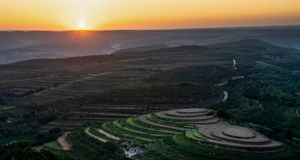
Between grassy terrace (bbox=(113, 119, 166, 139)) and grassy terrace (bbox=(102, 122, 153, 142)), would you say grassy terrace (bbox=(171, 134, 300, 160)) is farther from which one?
grassy terrace (bbox=(102, 122, 153, 142))

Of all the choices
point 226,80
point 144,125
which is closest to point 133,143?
point 144,125

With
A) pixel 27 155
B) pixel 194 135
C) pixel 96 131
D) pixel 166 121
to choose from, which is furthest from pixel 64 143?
pixel 194 135

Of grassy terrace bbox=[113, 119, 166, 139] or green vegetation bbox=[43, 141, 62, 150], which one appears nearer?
grassy terrace bbox=[113, 119, 166, 139]

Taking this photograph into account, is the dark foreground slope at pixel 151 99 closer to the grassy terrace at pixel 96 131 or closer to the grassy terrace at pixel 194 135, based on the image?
the grassy terrace at pixel 96 131

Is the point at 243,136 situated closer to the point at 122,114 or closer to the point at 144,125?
the point at 144,125

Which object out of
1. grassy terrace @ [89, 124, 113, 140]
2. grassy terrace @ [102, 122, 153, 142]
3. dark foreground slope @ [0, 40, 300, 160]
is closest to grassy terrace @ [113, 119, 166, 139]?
grassy terrace @ [102, 122, 153, 142]

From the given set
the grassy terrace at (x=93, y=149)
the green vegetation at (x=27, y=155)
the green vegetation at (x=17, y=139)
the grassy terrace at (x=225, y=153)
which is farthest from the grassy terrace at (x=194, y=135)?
the green vegetation at (x=17, y=139)

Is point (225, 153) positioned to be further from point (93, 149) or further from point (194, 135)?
point (93, 149)

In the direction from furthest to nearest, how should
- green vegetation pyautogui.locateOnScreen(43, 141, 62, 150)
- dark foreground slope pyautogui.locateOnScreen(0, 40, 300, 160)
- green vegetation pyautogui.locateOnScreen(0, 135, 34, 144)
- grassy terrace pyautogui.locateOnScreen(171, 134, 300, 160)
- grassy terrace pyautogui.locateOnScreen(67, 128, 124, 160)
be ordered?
dark foreground slope pyautogui.locateOnScreen(0, 40, 300, 160), green vegetation pyautogui.locateOnScreen(0, 135, 34, 144), green vegetation pyautogui.locateOnScreen(43, 141, 62, 150), grassy terrace pyautogui.locateOnScreen(67, 128, 124, 160), grassy terrace pyautogui.locateOnScreen(171, 134, 300, 160)
